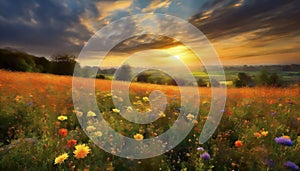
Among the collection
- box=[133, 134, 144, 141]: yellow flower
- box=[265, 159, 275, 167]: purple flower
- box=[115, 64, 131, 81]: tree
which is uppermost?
box=[115, 64, 131, 81]: tree

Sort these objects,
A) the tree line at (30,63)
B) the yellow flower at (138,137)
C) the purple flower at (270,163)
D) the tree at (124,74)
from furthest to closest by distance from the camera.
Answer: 1. the tree line at (30,63)
2. the tree at (124,74)
3. the yellow flower at (138,137)
4. the purple flower at (270,163)

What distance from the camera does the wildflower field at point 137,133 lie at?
3.11 m

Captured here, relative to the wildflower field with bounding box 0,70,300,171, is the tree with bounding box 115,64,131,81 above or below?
above

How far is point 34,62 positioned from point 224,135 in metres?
10.9

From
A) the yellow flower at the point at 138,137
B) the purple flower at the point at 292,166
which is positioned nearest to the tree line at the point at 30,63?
the yellow flower at the point at 138,137

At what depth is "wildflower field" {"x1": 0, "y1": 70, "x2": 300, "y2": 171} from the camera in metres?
3.11

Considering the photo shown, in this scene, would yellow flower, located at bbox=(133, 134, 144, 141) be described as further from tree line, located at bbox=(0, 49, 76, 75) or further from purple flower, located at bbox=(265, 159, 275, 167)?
tree line, located at bbox=(0, 49, 76, 75)

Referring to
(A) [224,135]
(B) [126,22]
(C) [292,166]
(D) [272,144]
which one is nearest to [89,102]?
(B) [126,22]

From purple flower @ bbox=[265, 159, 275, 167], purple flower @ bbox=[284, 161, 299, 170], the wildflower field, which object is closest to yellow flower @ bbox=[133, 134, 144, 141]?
the wildflower field

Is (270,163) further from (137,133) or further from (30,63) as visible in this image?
(30,63)

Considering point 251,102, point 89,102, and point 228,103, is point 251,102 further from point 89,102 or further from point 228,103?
point 89,102

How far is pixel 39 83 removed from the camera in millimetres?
7188

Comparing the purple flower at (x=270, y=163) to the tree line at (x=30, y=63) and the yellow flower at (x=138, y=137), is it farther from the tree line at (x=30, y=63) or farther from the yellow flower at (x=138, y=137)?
the tree line at (x=30, y=63)

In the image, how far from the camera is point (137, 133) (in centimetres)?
404
